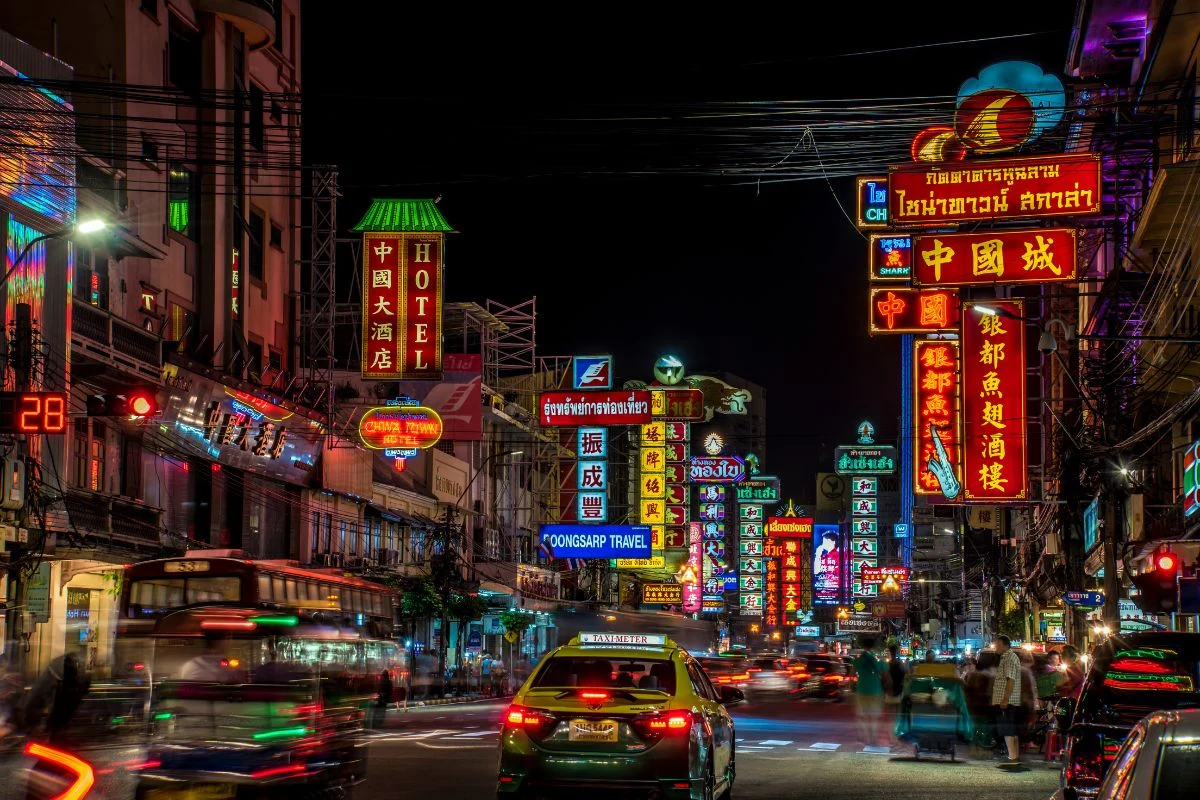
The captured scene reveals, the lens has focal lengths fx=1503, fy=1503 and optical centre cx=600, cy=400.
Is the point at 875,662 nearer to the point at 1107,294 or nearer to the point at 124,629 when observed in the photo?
the point at 1107,294

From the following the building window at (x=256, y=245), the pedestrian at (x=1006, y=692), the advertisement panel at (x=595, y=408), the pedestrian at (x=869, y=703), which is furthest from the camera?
the advertisement panel at (x=595, y=408)

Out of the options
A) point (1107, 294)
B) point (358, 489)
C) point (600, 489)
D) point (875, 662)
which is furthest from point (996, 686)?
point (600, 489)

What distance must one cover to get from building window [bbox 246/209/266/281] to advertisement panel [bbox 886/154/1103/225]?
21976 millimetres

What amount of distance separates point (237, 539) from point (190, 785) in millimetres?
32116

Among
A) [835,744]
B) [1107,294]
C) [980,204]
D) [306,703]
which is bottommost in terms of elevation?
[835,744]

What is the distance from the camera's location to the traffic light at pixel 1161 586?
85.6 ft

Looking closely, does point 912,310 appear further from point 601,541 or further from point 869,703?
point 601,541

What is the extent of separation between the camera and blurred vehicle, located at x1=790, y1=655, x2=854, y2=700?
157 feet

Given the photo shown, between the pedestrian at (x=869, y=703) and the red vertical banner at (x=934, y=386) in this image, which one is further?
the red vertical banner at (x=934, y=386)

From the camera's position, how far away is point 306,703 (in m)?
14.2

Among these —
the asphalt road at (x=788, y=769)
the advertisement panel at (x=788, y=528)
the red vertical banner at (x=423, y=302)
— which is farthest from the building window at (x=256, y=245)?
the advertisement panel at (x=788, y=528)

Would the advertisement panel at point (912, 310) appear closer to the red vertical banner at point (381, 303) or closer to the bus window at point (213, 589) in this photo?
the red vertical banner at point (381, 303)

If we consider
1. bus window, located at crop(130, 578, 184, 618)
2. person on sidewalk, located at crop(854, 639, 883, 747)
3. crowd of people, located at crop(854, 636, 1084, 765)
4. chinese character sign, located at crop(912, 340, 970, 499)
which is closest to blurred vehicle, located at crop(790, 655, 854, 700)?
chinese character sign, located at crop(912, 340, 970, 499)

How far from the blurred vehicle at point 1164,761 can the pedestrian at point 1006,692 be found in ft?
53.5
